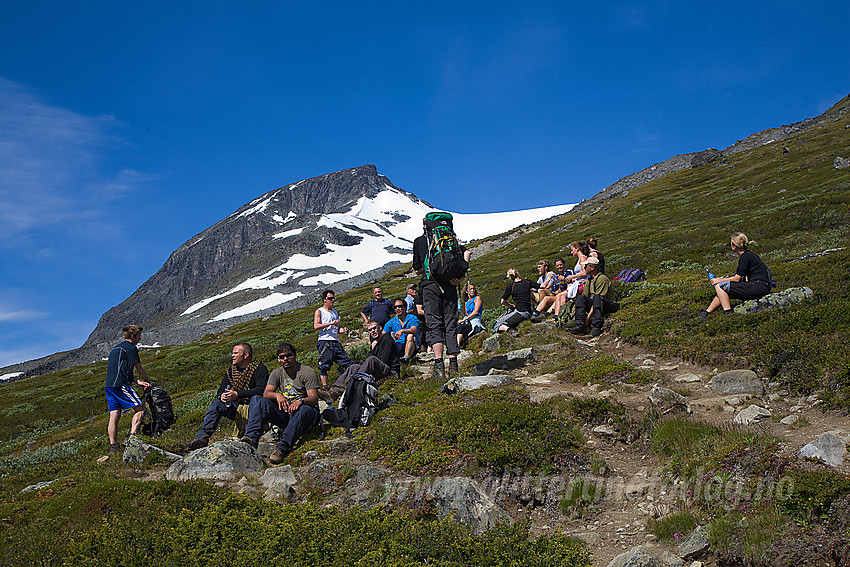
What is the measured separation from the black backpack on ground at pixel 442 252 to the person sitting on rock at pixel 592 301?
4778 mm

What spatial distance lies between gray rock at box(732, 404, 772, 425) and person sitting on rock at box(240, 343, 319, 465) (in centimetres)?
648

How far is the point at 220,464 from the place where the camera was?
24.3 ft

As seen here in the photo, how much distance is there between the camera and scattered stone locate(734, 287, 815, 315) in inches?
379

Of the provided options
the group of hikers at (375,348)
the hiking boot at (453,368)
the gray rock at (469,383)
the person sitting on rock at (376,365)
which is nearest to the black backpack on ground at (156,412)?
the group of hikers at (375,348)

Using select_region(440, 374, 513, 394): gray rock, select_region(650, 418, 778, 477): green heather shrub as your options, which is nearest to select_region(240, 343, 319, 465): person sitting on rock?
select_region(440, 374, 513, 394): gray rock

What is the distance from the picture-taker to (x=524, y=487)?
18.9 ft

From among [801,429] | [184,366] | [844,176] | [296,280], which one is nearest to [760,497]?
[801,429]

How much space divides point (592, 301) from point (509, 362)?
3275mm

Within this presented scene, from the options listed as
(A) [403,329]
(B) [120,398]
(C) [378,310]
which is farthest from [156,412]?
(A) [403,329]

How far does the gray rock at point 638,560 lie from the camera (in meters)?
4.03

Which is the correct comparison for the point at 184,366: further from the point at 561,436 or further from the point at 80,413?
the point at 561,436

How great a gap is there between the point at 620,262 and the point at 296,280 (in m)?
139

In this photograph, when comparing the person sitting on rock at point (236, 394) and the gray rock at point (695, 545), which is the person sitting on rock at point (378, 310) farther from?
the gray rock at point (695, 545)

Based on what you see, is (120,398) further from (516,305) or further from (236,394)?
(516,305)
